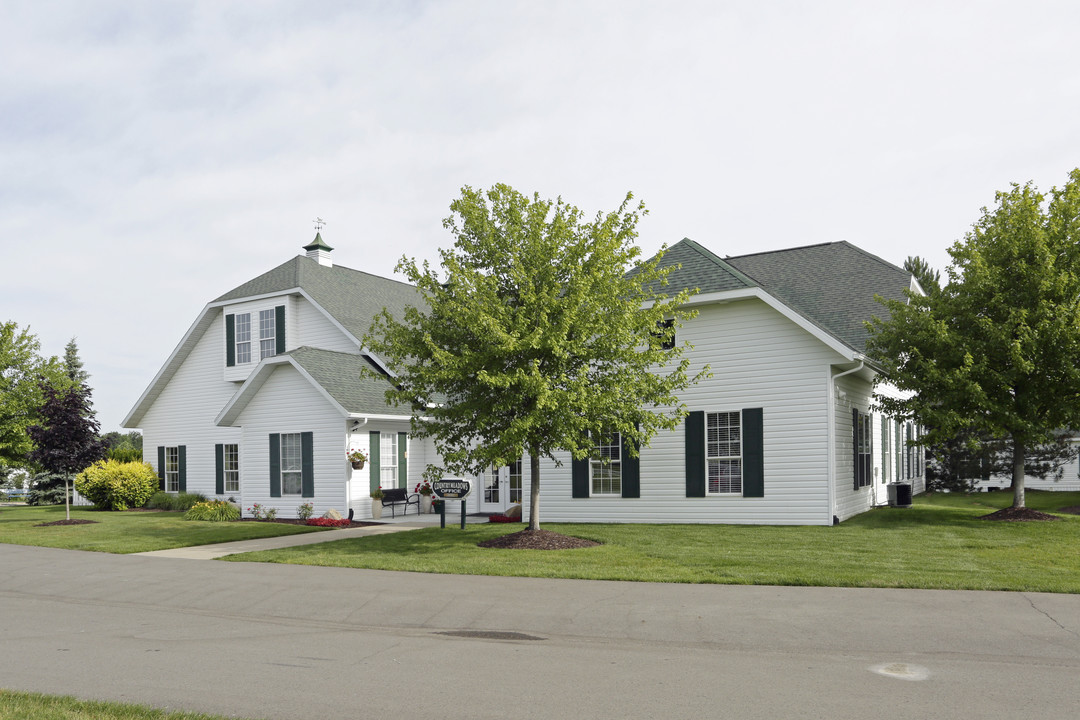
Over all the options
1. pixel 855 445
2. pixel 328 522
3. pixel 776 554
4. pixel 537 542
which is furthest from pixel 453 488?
pixel 855 445

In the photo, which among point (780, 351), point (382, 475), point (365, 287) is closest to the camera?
point (780, 351)

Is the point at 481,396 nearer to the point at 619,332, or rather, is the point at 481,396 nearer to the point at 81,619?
the point at 619,332

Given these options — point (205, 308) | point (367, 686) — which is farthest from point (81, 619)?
point (205, 308)

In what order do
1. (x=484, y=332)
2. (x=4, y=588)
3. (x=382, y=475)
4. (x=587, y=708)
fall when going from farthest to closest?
(x=382, y=475), (x=484, y=332), (x=4, y=588), (x=587, y=708)

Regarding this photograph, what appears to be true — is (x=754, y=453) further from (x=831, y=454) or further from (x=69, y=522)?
(x=69, y=522)

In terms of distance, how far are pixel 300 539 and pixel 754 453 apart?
9.94 meters

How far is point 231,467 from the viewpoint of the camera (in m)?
27.6

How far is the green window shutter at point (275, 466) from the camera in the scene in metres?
23.5

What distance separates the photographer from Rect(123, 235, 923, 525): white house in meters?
18.5

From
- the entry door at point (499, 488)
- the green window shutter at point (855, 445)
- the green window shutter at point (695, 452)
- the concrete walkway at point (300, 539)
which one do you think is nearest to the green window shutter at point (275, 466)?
the concrete walkway at point (300, 539)

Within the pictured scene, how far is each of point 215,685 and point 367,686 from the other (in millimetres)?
1195

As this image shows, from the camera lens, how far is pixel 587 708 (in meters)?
6.06

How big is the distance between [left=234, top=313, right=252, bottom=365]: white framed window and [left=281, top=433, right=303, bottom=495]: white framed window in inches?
216

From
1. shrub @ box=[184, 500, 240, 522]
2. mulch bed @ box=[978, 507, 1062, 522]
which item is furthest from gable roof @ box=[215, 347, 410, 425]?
mulch bed @ box=[978, 507, 1062, 522]
